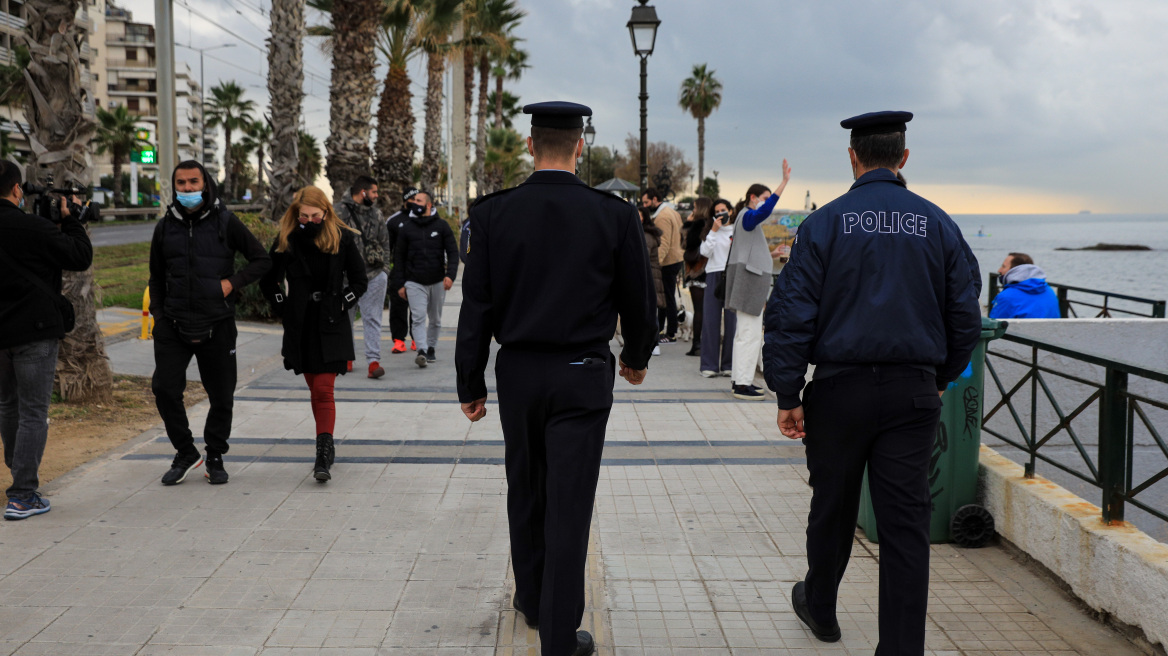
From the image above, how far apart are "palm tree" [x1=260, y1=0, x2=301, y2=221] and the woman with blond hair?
9.63 meters

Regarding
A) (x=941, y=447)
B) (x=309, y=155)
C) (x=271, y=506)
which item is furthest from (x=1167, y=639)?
(x=309, y=155)

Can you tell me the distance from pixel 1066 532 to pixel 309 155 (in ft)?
258

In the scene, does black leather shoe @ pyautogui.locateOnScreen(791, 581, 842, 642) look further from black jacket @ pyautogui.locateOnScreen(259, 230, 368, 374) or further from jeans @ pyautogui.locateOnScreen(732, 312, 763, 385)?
jeans @ pyautogui.locateOnScreen(732, 312, 763, 385)

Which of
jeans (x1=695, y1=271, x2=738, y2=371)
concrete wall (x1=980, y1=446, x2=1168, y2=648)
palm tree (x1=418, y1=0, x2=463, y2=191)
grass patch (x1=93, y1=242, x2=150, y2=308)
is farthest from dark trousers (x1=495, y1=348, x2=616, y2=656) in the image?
palm tree (x1=418, y1=0, x2=463, y2=191)

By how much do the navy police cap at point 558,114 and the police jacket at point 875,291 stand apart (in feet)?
2.89

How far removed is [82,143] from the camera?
7520 mm

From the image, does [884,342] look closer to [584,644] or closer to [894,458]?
[894,458]

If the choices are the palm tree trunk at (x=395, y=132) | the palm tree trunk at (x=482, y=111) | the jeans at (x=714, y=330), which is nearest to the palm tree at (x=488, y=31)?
the palm tree trunk at (x=482, y=111)

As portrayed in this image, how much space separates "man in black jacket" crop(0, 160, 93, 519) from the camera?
4.72 metres

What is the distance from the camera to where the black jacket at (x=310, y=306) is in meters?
5.62

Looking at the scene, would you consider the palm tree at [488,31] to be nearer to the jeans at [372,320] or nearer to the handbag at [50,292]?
the jeans at [372,320]

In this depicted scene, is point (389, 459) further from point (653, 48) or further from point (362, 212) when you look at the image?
point (653, 48)

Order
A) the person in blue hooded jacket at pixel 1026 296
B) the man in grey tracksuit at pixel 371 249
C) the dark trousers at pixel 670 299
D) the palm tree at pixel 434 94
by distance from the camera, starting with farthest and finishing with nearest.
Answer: the palm tree at pixel 434 94 → the dark trousers at pixel 670 299 → the man in grey tracksuit at pixel 371 249 → the person in blue hooded jacket at pixel 1026 296

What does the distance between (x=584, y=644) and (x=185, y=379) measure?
3273 millimetres
